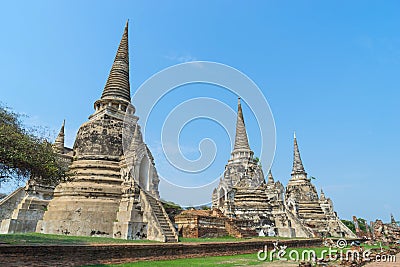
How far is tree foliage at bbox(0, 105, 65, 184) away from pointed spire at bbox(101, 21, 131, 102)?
1385 centimetres

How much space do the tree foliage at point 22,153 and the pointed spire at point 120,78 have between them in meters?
13.9

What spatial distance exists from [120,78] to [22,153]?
58.1 ft

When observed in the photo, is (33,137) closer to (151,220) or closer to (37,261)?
(37,261)

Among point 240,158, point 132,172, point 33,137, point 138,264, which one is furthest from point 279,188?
point 33,137

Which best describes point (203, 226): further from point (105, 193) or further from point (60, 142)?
point (60, 142)

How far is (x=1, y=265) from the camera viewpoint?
28.4 ft

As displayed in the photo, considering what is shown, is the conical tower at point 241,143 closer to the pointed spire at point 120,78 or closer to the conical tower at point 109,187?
the conical tower at point 109,187

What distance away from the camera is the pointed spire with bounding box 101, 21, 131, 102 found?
2633 centimetres

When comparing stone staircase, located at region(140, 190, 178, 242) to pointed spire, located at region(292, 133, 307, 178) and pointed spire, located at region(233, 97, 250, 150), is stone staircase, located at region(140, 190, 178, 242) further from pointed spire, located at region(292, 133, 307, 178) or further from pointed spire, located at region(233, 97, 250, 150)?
pointed spire, located at region(292, 133, 307, 178)

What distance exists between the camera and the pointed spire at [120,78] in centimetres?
2633

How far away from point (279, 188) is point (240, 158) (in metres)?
6.06

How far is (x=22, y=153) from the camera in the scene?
10.7 metres

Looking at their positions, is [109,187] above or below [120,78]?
below

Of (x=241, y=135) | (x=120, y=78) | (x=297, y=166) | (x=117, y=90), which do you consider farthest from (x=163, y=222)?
(x=297, y=166)
